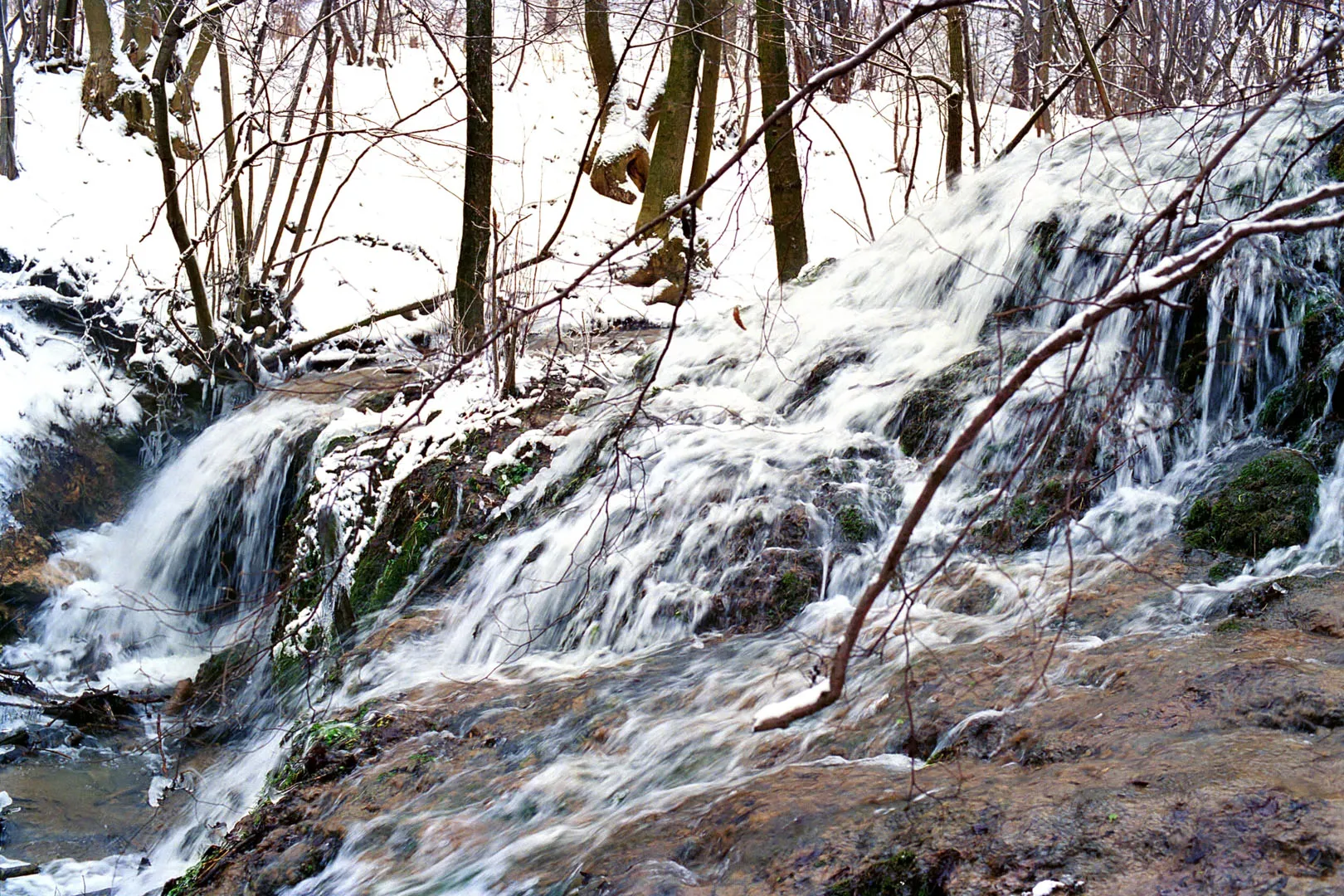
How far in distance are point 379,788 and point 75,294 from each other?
24.4 ft

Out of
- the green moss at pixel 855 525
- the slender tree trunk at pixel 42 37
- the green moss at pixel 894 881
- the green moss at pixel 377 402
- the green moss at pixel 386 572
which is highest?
the slender tree trunk at pixel 42 37

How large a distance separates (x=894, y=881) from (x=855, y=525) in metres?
2.86

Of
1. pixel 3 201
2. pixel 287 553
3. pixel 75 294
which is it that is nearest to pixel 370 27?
pixel 3 201

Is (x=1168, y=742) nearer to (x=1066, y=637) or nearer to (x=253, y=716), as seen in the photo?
(x=1066, y=637)

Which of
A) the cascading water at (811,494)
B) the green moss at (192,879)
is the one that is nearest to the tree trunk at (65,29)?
the cascading water at (811,494)

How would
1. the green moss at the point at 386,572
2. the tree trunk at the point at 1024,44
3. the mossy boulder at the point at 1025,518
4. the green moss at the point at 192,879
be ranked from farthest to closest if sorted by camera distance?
the tree trunk at the point at 1024,44, the green moss at the point at 386,572, the mossy boulder at the point at 1025,518, the green moss at the point at 192,879

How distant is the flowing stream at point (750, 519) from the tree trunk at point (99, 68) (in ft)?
24.2

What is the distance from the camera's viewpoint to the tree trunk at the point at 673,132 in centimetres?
1154

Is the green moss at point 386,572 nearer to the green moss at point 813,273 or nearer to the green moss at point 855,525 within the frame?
the green moss at point 855,525

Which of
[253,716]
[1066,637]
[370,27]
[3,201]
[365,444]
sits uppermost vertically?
[370,27]

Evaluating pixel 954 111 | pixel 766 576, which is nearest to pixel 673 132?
pixel 954 111

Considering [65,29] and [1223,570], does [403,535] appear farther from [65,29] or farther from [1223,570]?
[65,29]

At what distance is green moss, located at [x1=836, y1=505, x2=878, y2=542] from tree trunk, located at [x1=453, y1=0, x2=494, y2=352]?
320 centimetres

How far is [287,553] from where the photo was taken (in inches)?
298
